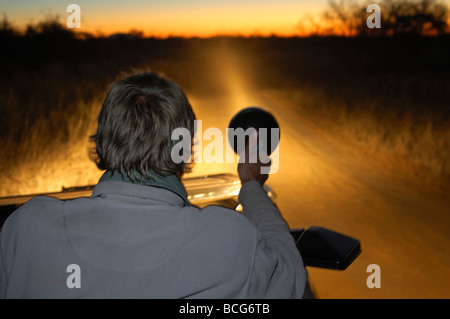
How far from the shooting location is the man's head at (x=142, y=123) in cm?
109

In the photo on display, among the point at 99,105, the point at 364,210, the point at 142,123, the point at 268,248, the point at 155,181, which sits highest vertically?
the point at 99,105

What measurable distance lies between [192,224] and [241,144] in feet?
1.54

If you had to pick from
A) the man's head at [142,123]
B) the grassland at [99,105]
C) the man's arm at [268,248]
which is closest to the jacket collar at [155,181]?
the man's head at [142,123]

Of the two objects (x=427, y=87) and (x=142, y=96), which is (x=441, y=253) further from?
(x=427, y=87)

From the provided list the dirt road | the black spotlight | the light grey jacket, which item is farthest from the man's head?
the dirt road

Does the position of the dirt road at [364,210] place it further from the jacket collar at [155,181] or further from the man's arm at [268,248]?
the jacket collar at [155,181]

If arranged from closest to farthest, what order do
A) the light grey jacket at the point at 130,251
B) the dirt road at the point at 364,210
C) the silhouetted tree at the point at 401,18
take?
the light grey jacket at the point at 130,251 → the dirt road at the point at 364,210 → the silhouetted tree at the point at 401,18

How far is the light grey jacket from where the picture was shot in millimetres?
882

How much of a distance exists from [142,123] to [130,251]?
39cm

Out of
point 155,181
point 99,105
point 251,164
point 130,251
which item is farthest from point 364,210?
point 99,105

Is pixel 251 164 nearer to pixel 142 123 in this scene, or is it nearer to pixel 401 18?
pixel 142 123

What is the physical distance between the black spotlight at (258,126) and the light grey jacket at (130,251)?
0.41 metres

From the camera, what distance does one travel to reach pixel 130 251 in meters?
0.88

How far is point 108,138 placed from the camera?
1147 millimetres
